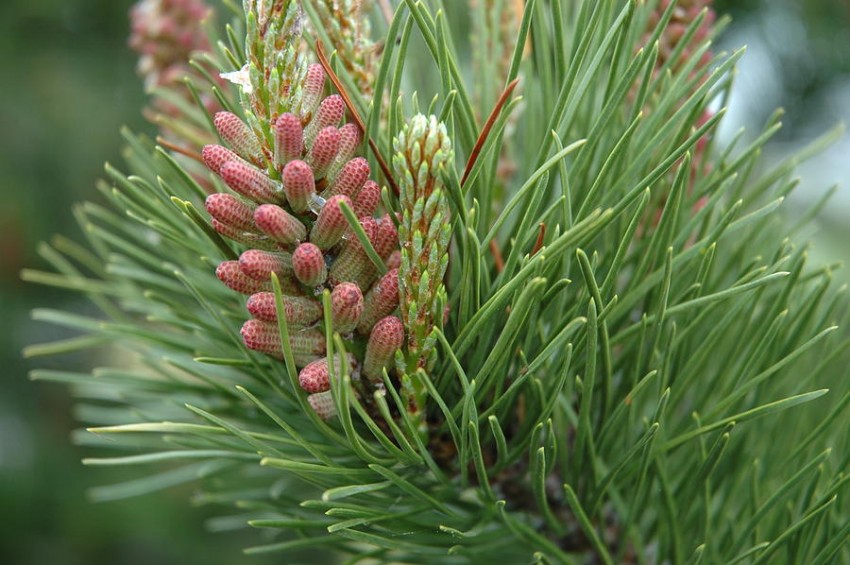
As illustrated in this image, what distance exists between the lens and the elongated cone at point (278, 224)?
12.4 inches

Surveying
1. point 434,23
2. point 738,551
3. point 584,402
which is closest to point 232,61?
point 434,23

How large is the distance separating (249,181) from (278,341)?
0.23ft

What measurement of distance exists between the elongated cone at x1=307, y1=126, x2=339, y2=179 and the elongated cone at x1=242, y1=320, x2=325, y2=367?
0.07 metres

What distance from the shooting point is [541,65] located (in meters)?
0.43

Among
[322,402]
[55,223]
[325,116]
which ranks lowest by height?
[322,402]

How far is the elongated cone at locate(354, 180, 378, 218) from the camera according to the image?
0.34 metres

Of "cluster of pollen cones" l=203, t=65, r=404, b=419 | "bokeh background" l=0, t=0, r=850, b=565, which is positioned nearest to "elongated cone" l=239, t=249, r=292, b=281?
"cluster of pollen cones" l=203, t=65, r=404, b=419

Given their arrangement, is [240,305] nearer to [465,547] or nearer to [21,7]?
[465,547]

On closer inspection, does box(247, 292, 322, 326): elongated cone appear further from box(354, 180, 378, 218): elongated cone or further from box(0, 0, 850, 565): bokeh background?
box(0, 0, 850, 565): bokeh background

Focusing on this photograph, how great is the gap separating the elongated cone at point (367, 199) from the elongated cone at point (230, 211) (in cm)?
5

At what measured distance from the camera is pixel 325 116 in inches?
13.4

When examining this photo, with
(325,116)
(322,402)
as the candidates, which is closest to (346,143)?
(325,116)

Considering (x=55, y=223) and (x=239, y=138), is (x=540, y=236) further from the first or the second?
(x=55, y=223)

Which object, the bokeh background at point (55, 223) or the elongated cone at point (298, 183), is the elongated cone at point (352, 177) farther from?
the bokeh background at point (55, 223)
